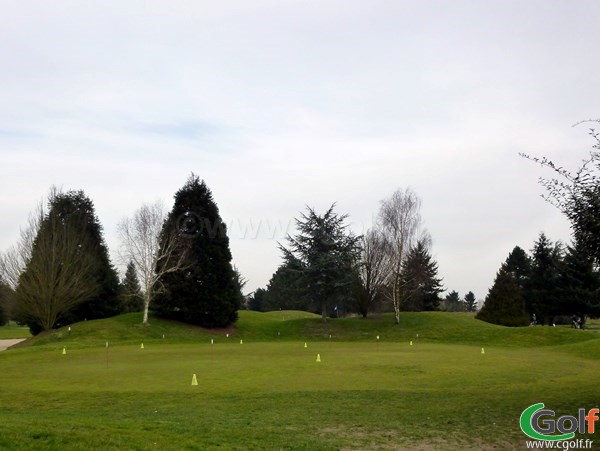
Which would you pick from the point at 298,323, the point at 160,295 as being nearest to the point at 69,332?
the point at 160,295

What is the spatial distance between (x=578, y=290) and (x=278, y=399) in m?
56.7

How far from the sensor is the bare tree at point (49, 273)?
155 ft

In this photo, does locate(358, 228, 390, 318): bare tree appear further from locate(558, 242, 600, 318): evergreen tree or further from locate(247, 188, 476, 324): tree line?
locate(558, 242, 600, 318): evergreen tree

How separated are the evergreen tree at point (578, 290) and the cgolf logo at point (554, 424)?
179ft

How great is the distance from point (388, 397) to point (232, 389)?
5121mm

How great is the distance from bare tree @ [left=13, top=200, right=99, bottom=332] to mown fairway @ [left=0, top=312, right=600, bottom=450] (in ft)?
46.7

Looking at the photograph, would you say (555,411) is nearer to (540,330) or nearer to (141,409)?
(141,409)

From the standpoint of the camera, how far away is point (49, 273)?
156 feet

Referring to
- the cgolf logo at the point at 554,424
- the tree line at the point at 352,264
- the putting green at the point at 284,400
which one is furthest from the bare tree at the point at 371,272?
the cgolf logo at the point at 554,424

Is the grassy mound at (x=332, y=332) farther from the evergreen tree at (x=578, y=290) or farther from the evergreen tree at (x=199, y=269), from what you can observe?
the evergreen tree at (x=578, y=290)

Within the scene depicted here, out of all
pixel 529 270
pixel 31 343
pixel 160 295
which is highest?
pixel 529 270

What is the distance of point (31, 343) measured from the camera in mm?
42438

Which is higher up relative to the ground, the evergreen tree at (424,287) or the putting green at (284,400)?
the evergreen tree at (424,287)

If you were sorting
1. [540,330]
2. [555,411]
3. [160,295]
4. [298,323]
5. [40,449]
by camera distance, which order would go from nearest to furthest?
[40,449], [555,411], [540,330], [160,295], [298,323]
